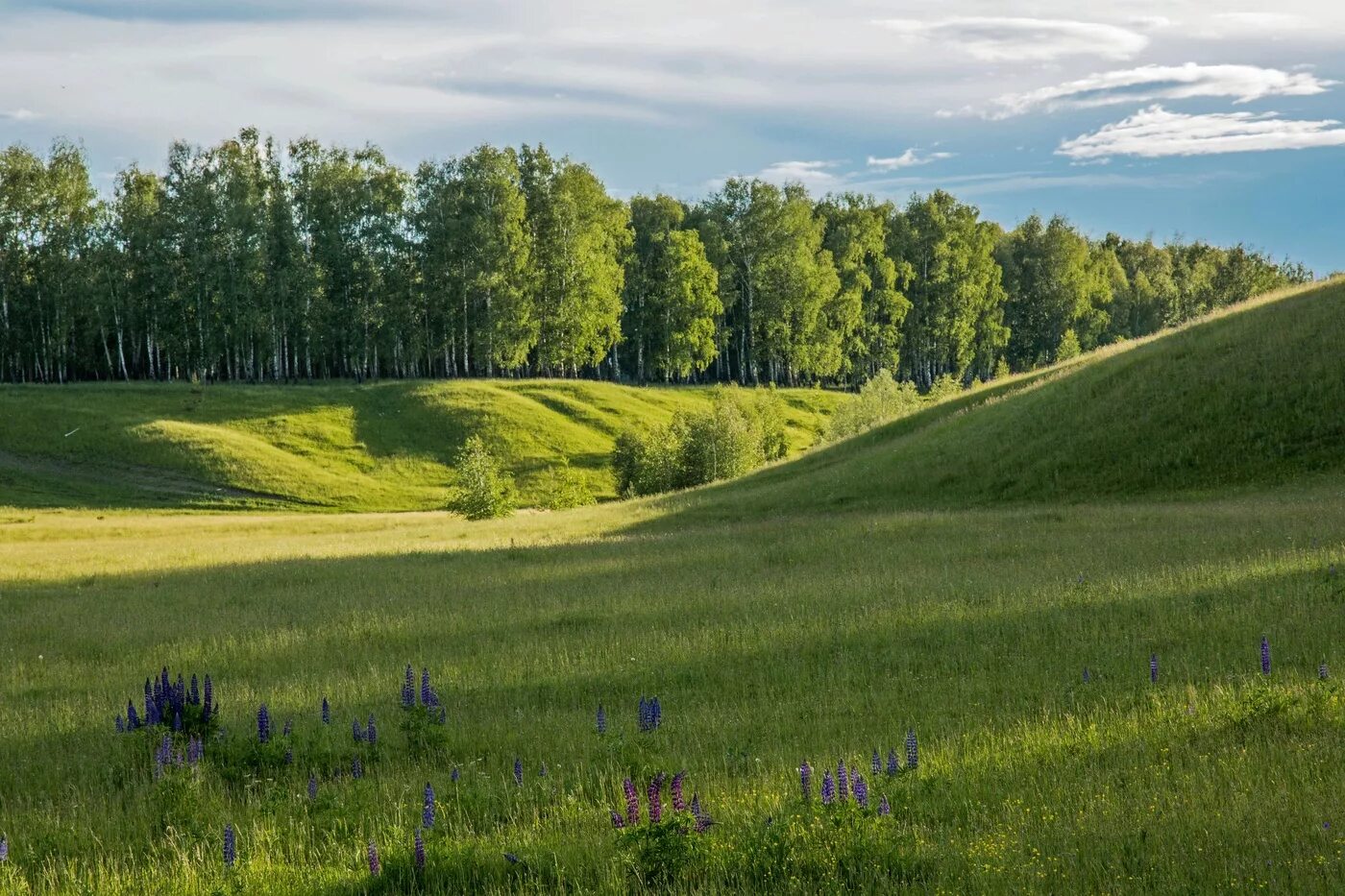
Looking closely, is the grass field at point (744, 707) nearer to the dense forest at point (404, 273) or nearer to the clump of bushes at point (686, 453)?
the clump of bushes at point (686, 453)

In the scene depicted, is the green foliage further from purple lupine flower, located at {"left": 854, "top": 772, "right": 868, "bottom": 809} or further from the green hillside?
purple lupine flower, located at {"left": 854, "top": 772, "right": 868, "bottom": 809}

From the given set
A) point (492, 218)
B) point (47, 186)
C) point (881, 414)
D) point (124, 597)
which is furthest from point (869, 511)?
point (47, 186)

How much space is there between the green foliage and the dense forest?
35469 millimetres

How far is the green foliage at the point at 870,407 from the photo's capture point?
3260 inches

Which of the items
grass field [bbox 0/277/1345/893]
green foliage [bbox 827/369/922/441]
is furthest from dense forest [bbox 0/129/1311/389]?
grass field [bbox 0/277/1345/893]

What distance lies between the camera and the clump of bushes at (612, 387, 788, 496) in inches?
2810

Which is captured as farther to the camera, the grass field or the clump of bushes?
the clump of bushes

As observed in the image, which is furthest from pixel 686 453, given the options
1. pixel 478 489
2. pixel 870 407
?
pixel 870 407

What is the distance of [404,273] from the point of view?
4326 inches

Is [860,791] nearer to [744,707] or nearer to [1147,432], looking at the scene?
[744,707]

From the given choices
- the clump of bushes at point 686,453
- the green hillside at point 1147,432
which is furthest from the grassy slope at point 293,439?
the green hillside at point 1147,432

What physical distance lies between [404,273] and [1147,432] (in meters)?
87.5

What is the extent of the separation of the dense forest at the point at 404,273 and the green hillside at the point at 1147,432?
67.8 metres

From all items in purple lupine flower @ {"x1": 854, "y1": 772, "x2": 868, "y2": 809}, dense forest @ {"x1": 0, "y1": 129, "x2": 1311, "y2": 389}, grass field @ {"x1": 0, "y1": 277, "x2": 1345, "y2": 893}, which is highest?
dense forest @ {"x1": 0, "y1": 129, "x2": 1311, "y2": 389}
